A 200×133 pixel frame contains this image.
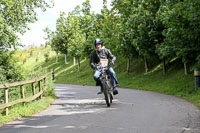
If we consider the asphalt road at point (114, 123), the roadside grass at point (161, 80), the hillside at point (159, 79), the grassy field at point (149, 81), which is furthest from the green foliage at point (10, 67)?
the asphalt road at point (114, 123)

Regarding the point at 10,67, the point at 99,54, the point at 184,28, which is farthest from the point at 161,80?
the point at 99,54

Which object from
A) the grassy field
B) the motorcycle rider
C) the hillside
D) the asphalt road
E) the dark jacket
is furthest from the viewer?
the hillside

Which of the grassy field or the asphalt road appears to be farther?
the grassy field

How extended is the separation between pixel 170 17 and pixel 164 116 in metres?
8.57

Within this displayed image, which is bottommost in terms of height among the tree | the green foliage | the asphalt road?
the asphalt road

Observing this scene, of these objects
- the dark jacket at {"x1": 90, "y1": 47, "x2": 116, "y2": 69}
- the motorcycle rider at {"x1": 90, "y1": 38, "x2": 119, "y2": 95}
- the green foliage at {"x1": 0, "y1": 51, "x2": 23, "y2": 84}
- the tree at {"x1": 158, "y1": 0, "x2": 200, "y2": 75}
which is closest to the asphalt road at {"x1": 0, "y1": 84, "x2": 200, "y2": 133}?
the motorcycle rider at {"x1": 90, "y1": 38, "x2": 119, "y2": 95}

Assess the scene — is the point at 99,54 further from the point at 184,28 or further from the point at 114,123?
the point at 184,28

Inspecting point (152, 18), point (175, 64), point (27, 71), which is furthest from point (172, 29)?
point (175, 64)

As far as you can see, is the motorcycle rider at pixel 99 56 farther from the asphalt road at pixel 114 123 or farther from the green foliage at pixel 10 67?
the green foliage at pixel 10 67

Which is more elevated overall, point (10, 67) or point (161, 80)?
point (10, 67)

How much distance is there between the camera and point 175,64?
24.4 meters

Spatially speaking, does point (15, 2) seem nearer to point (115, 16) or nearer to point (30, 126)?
point (30, 126)

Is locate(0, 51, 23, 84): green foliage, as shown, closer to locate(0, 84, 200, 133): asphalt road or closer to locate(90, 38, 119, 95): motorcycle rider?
locate(90, 38, 119, 95): motorcycle rider

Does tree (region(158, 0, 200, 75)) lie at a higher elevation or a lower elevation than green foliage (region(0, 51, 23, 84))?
higher
